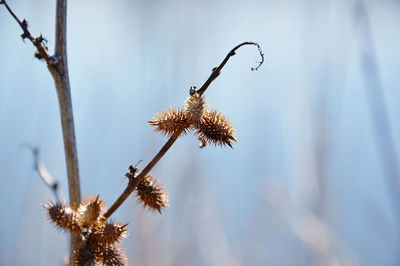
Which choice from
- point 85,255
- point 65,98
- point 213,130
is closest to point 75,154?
Result: point 65,98

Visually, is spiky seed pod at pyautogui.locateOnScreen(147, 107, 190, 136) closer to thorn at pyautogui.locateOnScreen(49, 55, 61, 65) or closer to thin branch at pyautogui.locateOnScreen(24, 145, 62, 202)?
thorn at pyautogui.locateOnScreen(49, 55, 61, 65)

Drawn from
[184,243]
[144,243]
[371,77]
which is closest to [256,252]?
[184,243]

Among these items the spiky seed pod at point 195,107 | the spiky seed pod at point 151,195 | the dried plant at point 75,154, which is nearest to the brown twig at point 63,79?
the dried plant at point 75,154

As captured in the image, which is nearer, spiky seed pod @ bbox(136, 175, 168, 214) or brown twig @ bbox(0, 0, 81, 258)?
brown twig @ bbox(0, 0, 81, 258)

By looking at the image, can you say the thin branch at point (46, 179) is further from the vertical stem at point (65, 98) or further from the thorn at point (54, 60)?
the thorn at point (54, 60)

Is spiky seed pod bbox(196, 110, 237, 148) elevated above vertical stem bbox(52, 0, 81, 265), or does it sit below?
above

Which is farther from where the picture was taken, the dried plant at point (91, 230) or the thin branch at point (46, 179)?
the thin branch at point (46, 179)

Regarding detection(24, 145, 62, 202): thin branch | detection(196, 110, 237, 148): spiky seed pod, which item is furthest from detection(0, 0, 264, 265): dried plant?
detection(24, 145, 62, 202): thin branch

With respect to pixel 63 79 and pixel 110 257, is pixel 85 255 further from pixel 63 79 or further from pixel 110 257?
pixel 63 79
